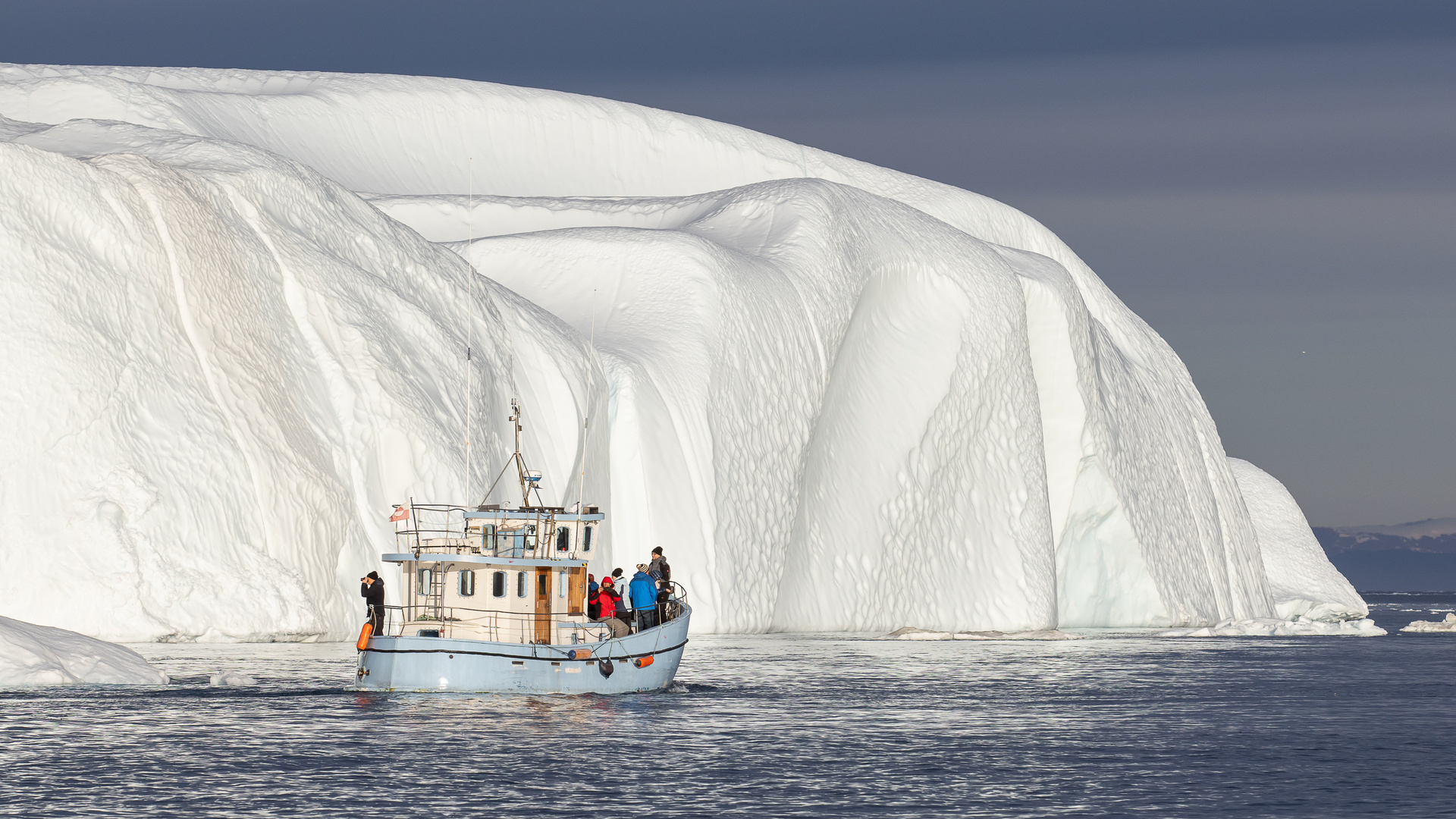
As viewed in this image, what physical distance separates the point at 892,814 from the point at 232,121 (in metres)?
56.0

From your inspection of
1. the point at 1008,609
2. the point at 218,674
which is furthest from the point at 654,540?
the point at 218,674

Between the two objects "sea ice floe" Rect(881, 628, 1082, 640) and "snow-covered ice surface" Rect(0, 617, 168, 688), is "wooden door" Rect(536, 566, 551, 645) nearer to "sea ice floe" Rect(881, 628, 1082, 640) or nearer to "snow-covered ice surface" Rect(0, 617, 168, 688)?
"snow-covered ice surface" Rect(0, 617, 168, 688)

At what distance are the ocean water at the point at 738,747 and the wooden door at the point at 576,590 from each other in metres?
1.45

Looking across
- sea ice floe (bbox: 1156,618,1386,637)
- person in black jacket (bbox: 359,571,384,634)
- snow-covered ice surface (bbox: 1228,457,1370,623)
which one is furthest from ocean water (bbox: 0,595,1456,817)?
snow-covered ice surface (bbox: 1228,457,1370,623)

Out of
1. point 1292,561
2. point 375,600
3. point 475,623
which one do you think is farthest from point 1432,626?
point 475,623

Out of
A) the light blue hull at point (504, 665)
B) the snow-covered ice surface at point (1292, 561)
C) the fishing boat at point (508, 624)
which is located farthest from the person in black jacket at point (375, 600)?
the snow-covered ice surface at point (1292, 561)

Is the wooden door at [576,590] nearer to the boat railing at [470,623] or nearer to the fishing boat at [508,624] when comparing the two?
the fishing boat at [508,624]

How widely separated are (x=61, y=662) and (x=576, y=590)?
8.17m

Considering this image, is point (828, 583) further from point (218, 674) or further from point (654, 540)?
point (218, 674)

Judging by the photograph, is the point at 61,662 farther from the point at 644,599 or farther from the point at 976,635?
the point at 976,635

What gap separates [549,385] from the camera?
48.8 metres

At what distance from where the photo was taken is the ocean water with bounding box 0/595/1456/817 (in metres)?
20.7

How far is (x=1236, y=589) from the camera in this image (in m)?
67.7

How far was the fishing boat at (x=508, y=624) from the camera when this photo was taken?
97.3 feet
